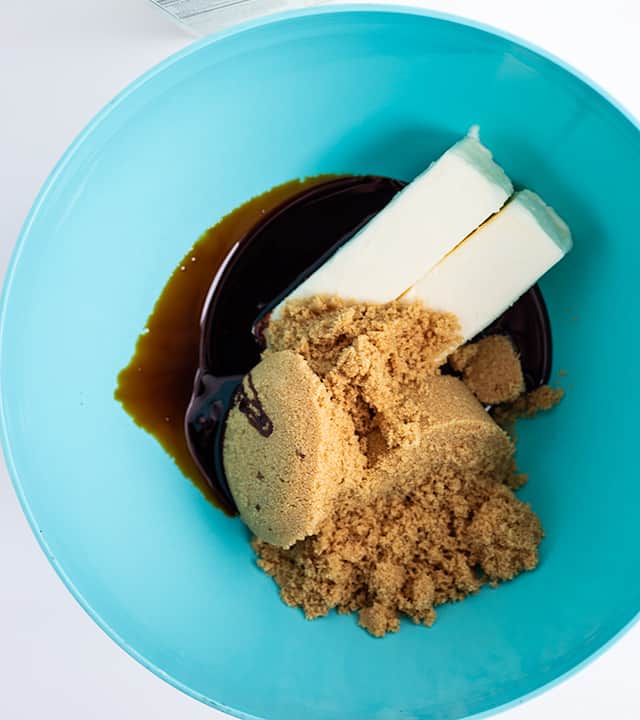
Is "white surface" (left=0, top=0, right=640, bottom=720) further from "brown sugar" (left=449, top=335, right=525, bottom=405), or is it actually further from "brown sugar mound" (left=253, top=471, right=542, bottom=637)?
"brown sugar" (left=449, top=335, right=525, bottom=405)

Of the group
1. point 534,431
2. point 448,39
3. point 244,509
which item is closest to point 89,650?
point 244,509

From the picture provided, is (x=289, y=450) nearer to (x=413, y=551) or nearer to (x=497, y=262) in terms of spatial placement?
(x=413, y=551)

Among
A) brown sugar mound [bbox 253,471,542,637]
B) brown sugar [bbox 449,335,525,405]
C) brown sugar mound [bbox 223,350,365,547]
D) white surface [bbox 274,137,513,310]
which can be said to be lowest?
brown sugar mound [bbox 253,471,542,637]

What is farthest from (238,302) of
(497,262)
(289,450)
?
(497,262)

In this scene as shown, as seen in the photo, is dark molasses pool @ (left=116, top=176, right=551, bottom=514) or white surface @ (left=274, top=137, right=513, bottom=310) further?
dark molasses pool @ (left=116, top=176, right=551, bottom=514)

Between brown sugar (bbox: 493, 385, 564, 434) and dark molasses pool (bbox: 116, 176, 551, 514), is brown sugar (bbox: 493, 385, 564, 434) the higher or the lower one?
the lower one

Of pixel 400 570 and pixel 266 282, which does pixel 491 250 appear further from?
pixel 400 570

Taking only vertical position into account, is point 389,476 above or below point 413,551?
above

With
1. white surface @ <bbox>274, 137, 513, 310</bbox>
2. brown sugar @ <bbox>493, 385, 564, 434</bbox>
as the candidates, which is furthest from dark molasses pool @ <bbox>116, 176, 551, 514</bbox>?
white surface @ <bbox>274, 137, 513, 310</bbox>
